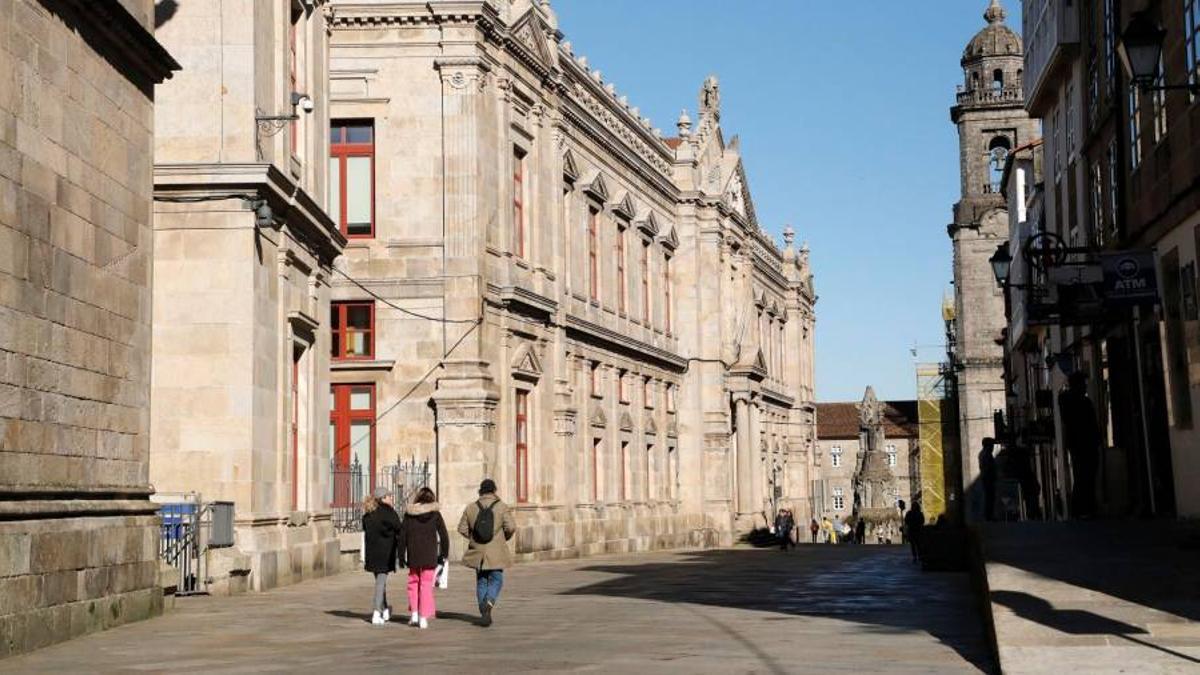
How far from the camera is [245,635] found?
1680cm

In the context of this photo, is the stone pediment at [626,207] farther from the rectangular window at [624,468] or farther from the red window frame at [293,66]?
the red window frame at [293,66]

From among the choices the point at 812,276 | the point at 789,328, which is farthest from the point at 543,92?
the point at 812,276

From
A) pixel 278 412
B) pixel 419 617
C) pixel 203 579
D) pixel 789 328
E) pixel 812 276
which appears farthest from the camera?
pixel 812 276

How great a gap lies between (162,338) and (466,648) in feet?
32.7

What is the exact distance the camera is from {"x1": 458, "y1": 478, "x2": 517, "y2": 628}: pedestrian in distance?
701 inches

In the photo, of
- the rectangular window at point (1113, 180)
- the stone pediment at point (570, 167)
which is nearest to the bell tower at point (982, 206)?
the stone pediment at point (570, 167)

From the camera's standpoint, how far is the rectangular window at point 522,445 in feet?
127

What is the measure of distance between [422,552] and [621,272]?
1308 inches

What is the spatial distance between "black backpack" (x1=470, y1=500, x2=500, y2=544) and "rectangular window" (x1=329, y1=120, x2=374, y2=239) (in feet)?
61.4

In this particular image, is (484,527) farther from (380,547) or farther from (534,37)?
(534,37)

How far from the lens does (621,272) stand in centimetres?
5056

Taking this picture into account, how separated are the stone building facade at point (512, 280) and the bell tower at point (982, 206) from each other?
27509 mm

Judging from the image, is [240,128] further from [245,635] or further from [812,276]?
[812,276]

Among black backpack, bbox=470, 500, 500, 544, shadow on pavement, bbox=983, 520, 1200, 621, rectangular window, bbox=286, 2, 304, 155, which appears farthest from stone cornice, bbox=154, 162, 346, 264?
Result: shadow on pavement, bbox=983, 520, 1200, 621
